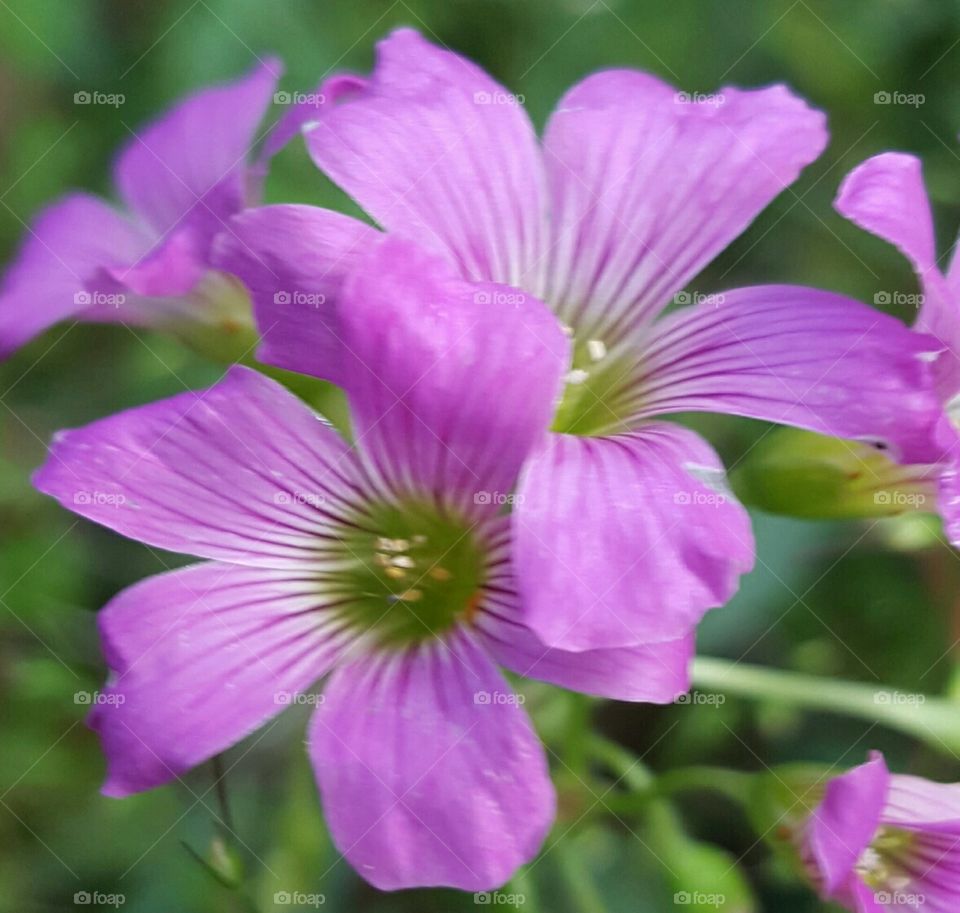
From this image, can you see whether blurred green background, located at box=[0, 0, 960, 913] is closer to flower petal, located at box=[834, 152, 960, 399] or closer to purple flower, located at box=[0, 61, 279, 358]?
purple flower, located at box=[0, 61, 279, 358]

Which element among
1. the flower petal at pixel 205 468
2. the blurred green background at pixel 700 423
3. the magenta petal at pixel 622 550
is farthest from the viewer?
the blurred green background at pixel 700 423

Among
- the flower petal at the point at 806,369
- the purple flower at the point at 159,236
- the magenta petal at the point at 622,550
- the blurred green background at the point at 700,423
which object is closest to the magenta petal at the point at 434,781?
the magenta petal at the point at 622,550

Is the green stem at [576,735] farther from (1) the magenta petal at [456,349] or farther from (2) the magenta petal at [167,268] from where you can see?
(2) the magenta petal at [167,268]

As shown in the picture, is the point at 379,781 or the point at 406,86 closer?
the point at 379,781

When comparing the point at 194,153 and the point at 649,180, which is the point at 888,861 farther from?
the point at 194,153

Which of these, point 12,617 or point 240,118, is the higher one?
point 240,118

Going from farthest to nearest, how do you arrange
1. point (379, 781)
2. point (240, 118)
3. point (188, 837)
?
point (188, 837)
point (240, 118)
point (379, 781)

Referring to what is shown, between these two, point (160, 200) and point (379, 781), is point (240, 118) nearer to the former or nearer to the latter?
point (160, 200)

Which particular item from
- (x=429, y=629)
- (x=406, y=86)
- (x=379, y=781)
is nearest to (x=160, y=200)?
(x=406, y=86)
